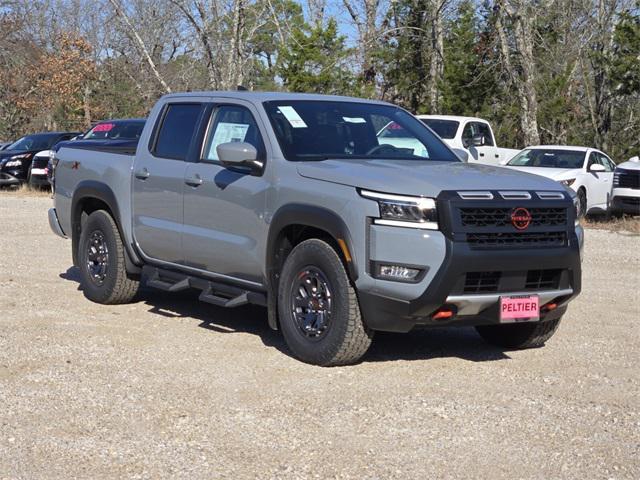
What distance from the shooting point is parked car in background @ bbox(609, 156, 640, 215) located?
19234mm

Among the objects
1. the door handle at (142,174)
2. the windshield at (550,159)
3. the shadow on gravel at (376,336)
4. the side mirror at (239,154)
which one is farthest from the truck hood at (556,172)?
the side mirror at (239,154)

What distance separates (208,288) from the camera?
8.21 meters

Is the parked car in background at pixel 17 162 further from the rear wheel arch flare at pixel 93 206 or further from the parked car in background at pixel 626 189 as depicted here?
the rear wheel arch flare at pixel 93 206

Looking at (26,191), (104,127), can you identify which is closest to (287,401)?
(104,127)

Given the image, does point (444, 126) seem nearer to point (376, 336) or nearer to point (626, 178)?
point (626, 178)

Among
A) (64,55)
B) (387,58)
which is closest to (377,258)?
(387,58)

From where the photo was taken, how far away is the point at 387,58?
111 ft

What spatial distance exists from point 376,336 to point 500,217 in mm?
1975

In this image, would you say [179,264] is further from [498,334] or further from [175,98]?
[498,334]

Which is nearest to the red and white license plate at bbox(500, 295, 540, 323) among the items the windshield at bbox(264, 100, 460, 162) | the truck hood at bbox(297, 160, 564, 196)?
the truck hood at bbox(297, 160, 564, 196)

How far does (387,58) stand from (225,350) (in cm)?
2693

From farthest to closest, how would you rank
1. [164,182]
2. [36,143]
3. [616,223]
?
[36,143], [616,223], [164,182]

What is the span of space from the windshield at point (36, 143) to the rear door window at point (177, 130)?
794 inches

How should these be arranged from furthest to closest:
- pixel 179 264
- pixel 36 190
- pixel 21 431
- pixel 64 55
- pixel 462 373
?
pixel 64 55 < pixel 36 190 < pixel 179 264 < pixel 462 373 < pixel 21 431
